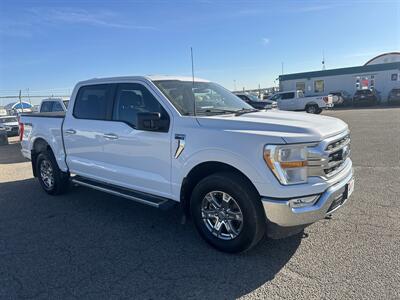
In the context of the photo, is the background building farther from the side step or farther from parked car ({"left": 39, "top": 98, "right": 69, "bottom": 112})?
the side step

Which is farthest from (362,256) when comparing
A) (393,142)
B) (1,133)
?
(1,133)

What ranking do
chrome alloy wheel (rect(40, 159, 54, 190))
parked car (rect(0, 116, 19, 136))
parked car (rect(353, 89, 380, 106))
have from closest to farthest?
chrome alloy wheel (rect(40, 159, 54, 190)), parked car (rect(0, 116, 19, 136)), parked car (rect(353, 89, 380, 106))

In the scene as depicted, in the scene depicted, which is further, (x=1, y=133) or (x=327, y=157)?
(x=1, y=133)

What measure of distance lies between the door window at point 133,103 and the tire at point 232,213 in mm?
1115

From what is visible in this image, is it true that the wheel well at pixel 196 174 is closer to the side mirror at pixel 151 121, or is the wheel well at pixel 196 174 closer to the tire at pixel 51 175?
the side mirror at pixel 151 121

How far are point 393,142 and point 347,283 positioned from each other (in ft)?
28.1

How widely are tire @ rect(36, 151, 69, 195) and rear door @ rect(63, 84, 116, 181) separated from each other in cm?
49

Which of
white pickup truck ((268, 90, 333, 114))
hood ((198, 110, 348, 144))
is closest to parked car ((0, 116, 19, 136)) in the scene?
hood ((198, 110, 348, 144))

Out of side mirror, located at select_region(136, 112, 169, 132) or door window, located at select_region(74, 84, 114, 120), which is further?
door window, located at select_region(74, 84, 114, 120)

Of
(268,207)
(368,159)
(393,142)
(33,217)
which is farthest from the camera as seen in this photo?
(393,142)

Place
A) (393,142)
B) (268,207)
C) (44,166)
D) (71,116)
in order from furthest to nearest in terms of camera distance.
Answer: (393,142) → (44,166) → (71,116) → (268,207)

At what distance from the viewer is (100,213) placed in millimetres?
5262

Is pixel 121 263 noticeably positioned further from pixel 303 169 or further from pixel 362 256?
pixel 362 256

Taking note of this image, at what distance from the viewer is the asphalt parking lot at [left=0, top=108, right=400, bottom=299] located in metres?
3.12
